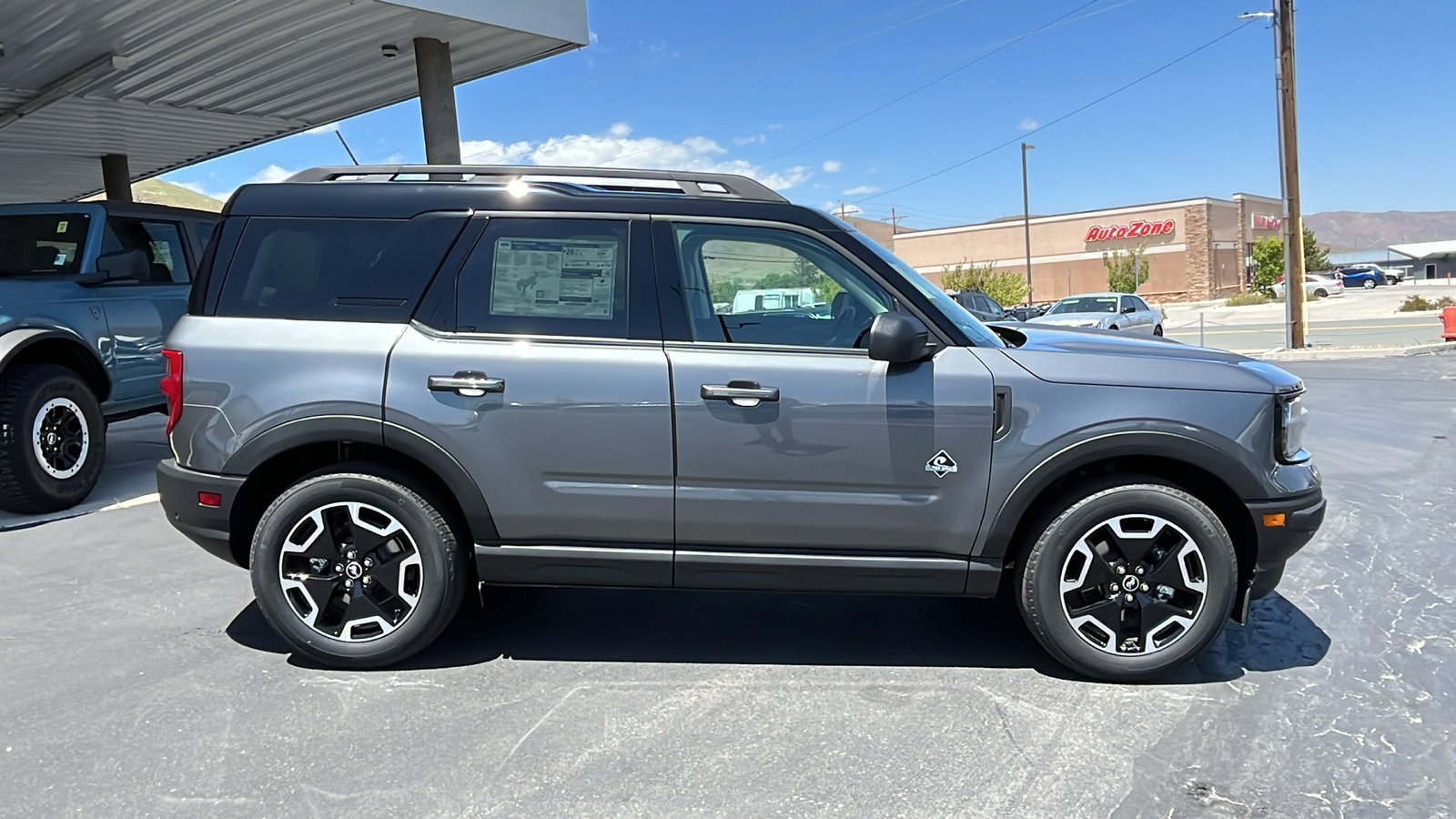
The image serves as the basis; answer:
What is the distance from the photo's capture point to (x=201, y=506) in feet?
13.3

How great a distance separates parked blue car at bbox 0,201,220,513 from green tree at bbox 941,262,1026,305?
194ft

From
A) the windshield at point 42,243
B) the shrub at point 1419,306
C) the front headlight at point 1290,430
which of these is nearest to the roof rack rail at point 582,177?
the front headlight at point 1290,430

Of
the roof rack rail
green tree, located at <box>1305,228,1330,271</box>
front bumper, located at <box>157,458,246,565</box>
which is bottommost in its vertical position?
front bumper, located at <box>157,458,246,565</box>

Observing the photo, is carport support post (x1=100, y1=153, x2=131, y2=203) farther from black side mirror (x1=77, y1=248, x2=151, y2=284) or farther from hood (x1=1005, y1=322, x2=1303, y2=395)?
hood (x1=1005, y1=322, x2=1303, y2=395)

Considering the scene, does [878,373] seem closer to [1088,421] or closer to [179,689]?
[1088,421]

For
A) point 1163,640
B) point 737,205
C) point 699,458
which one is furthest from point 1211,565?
point 737,205

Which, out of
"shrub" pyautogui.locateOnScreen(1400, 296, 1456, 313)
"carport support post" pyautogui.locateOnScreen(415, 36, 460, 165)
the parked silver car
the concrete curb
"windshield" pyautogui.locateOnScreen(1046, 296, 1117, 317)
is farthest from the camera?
"shrub" pyautogui.locateOnScreen(1400, 296, 1456, 313)

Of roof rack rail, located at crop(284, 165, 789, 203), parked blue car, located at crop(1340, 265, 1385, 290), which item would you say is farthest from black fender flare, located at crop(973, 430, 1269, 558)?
parked blue car, located at crop(1340, 265, 1385, 290)

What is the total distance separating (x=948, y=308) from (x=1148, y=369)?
0.77m

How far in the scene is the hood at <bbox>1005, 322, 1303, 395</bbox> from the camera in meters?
3.75

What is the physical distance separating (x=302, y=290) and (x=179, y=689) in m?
1.59

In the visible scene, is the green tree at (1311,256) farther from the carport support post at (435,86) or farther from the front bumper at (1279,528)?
the front bumper at (1279,528)

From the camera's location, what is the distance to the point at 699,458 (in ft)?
12.4

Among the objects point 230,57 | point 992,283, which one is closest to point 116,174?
point 230,57
